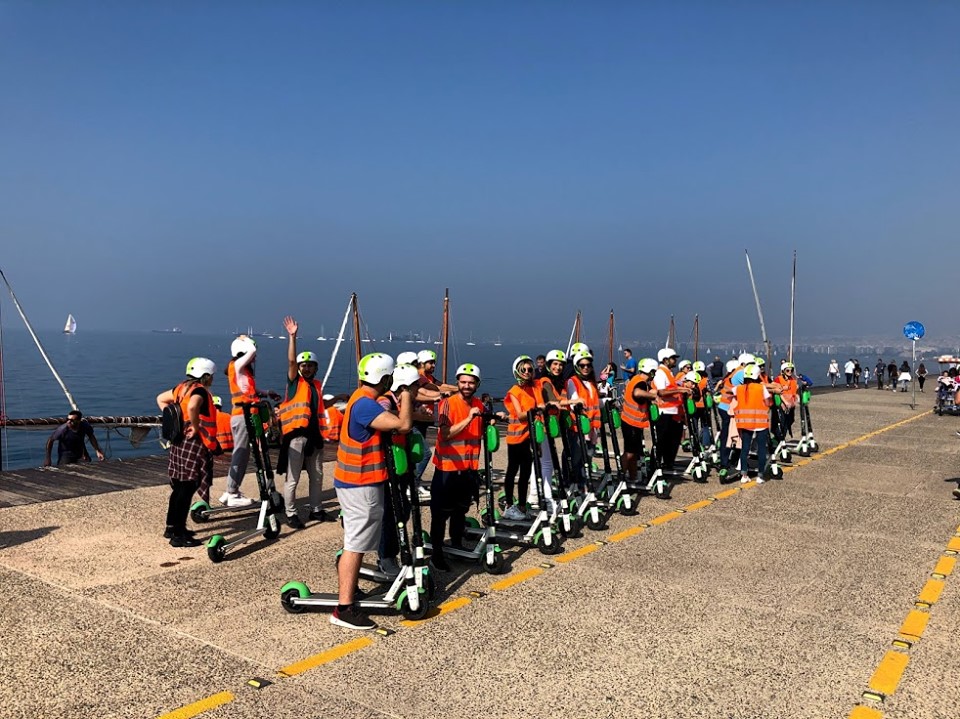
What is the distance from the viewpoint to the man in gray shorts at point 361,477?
5664 mm

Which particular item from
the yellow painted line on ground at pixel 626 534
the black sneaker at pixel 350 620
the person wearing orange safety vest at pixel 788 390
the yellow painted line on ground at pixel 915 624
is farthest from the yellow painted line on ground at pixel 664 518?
the person wearing orange safety vest at pixel 788 390

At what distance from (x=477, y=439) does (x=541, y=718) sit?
3331 millimetres

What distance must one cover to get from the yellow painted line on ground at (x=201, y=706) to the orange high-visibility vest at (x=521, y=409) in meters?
4.55

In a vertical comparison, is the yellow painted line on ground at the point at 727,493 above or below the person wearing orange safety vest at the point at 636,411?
below

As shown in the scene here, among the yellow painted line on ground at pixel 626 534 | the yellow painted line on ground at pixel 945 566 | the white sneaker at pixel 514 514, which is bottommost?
the yellow painted line on ground at pixel 945 566

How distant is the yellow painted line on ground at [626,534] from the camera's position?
8.46 meters

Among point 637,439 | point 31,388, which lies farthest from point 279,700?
point 31,388

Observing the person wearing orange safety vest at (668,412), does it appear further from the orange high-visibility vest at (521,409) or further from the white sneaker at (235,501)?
the white sneaker at (235,501)

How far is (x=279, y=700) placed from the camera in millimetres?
4480

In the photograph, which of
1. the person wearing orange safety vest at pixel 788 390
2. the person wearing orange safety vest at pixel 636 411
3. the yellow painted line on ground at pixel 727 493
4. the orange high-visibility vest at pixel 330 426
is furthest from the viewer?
the person wearing orange safety vest at pixel 788 390

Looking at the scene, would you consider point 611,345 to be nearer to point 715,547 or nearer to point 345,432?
point 715,547

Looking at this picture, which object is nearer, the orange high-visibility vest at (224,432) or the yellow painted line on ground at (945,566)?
the yellow painted line on ground at (945,566)

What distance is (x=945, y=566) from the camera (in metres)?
7.57

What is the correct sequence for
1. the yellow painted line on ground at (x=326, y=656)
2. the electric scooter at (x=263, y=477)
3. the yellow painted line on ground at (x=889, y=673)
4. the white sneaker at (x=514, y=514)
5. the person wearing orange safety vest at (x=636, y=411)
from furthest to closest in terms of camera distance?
the person wearing orange safety vest at (x=636, y=411) → the white sneaker at (x=514, y=514) → the electric scooter at (x=263, y=477) → the yellow painted line on ground at (x=326, y=656) → the yellow painted line on ground at (x=889, y=673)
